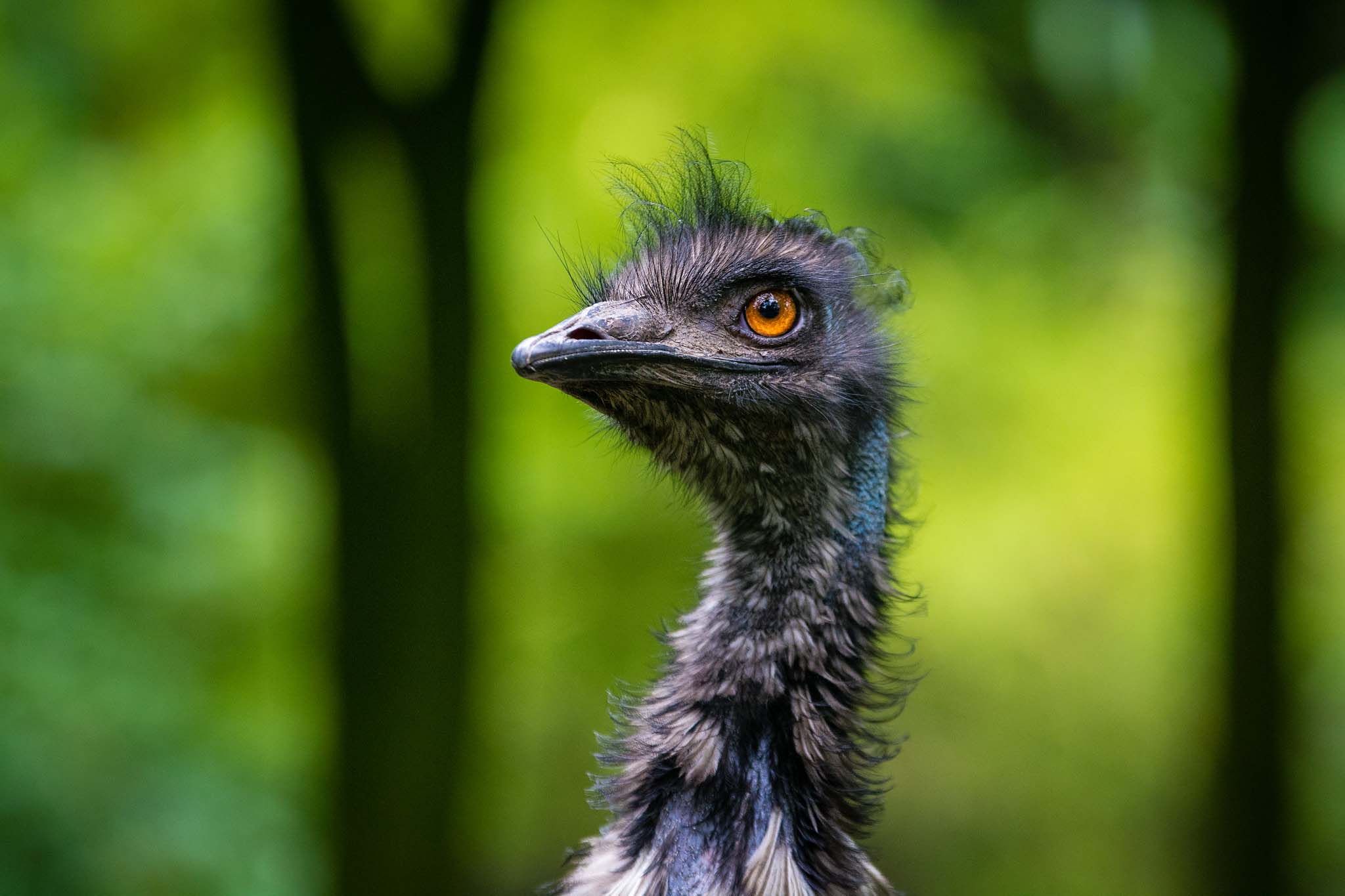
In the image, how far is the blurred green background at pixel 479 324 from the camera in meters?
4.86

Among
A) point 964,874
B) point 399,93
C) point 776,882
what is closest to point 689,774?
point 776,882

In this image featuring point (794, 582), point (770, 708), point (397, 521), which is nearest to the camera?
point (770, 708)

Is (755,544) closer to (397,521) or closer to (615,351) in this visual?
(615,351)

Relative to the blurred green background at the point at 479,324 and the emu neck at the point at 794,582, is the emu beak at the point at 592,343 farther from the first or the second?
the blurred green background at the point at 479,324

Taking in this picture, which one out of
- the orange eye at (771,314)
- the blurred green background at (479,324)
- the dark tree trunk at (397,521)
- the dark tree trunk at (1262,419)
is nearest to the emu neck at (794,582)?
the orange eye at (771,314)

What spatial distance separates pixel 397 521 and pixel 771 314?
110 inches

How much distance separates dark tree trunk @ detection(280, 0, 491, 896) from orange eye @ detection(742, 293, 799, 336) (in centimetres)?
266

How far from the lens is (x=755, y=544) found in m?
2.03

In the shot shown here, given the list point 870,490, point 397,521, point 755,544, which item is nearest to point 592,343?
point 755,544

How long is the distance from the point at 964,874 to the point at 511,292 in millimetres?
4081

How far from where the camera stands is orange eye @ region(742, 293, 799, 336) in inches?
81.6

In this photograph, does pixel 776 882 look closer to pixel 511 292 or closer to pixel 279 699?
pixel 511 292

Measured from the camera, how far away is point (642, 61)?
17.5 feet

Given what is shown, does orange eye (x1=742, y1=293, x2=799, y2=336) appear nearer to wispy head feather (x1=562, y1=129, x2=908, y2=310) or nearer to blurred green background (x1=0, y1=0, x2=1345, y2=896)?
wispy head feather (x1=562, y1=129, x2=908, y2=310)
